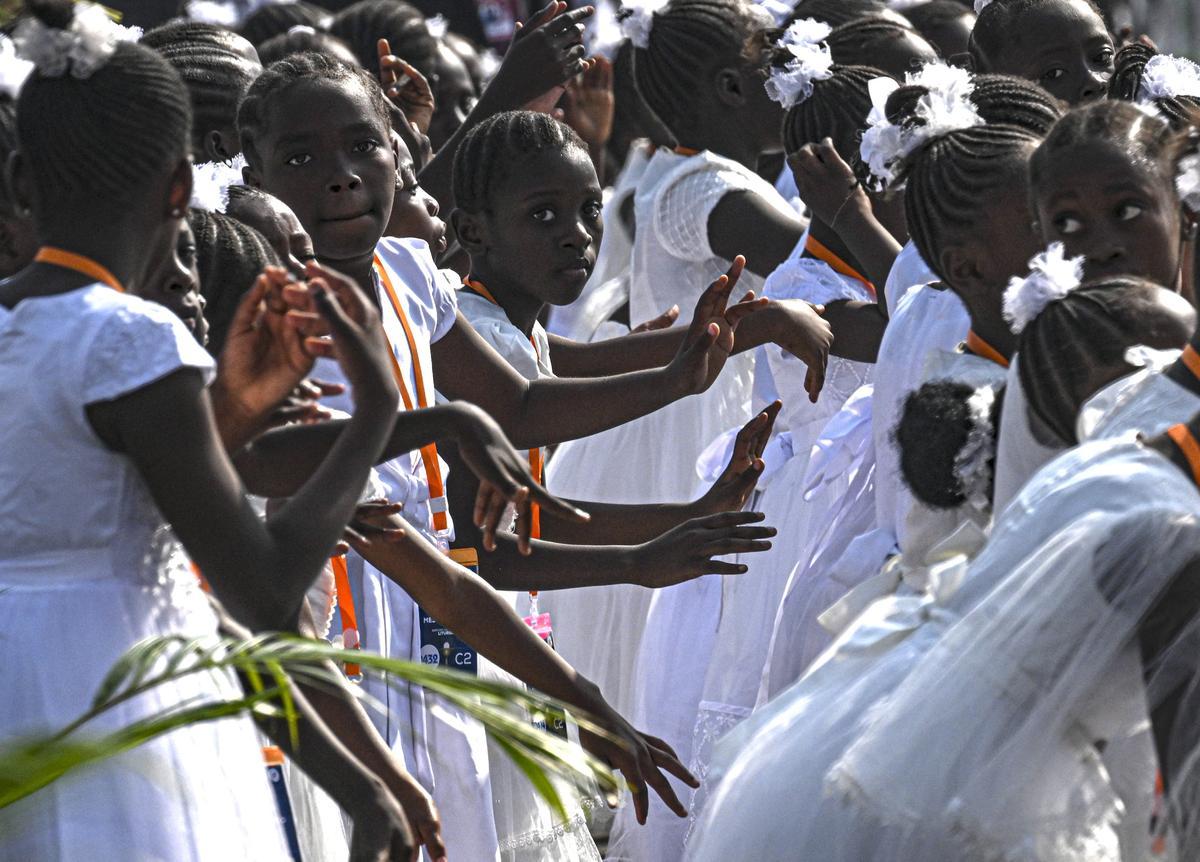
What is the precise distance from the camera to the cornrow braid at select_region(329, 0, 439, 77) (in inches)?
312

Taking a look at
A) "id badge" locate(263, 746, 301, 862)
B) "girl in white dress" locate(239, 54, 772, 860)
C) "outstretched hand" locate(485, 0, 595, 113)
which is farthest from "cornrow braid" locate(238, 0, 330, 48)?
"id badge" locate(263, 746, 301, 862)

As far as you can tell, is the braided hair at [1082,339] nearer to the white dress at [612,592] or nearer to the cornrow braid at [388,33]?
the white dress at [612,592]

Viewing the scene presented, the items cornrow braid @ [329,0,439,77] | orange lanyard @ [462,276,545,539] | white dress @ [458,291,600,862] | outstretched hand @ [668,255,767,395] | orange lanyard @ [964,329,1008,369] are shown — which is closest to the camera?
orange lanyard @ [964,329,1008,369]

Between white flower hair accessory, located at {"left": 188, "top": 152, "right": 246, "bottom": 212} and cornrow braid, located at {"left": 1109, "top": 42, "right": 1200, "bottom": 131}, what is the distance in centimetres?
216

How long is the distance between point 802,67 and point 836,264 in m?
0.64

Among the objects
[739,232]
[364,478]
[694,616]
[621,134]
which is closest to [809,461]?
[694,616]

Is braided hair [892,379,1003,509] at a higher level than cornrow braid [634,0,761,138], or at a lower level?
higher

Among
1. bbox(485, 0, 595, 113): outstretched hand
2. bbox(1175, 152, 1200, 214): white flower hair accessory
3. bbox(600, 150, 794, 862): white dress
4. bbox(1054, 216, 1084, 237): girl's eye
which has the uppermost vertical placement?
bbox(1175, 152, 1200, 214): white flower hair accessory

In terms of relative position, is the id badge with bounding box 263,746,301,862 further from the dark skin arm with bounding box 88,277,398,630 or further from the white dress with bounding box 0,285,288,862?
the dark skin arm with bounding box 88,277,398,630

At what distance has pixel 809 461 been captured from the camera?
17.6 feet

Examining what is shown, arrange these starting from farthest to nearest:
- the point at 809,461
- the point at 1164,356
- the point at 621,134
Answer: the point at 621,134, the point at 809,461, the point at 1164,356

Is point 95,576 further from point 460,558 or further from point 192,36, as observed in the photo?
point 192,36

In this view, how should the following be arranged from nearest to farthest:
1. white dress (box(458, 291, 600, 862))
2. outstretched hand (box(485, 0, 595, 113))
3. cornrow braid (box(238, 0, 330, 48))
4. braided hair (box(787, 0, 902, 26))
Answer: white dress (box(458, 291, 600, 862)), outstretched hand (box(485, 0, 595, 113)), braided hair (box(787, 0, 902, 26)), cornrow braid (box(238, 0, 330, 48))

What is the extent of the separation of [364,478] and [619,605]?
150 inches
